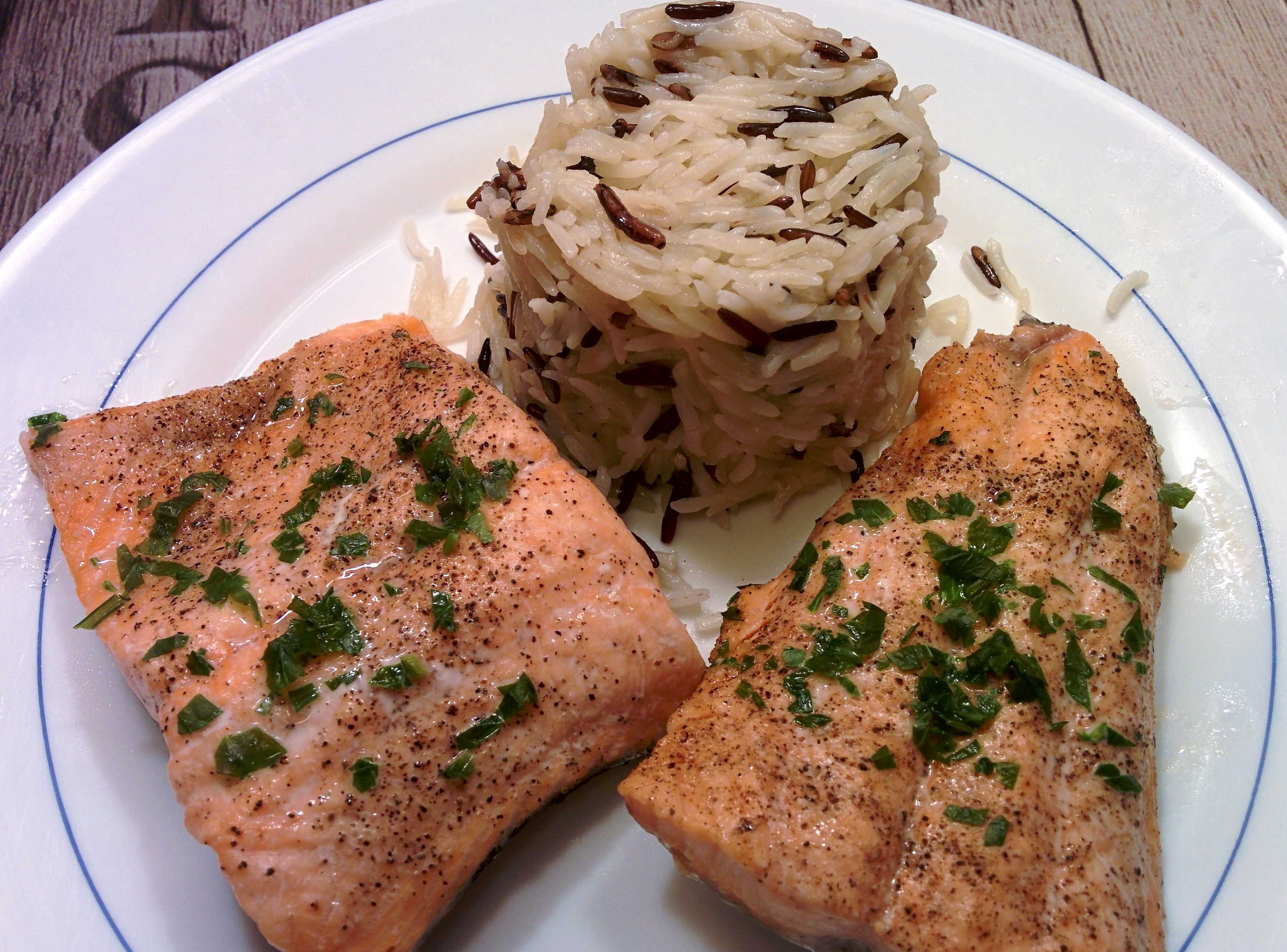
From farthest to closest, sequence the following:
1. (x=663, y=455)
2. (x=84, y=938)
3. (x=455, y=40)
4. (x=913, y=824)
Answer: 1. (x=455, y=40)
2. (x=663, y=455)
3. (x=84, y=938)
4. (x=913, y=824)

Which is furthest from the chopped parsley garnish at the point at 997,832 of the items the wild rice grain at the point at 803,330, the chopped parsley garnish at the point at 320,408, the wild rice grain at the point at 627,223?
the chopped parsley garnish at the point at 320,408

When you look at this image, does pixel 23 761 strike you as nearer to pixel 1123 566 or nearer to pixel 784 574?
pixel 784 574

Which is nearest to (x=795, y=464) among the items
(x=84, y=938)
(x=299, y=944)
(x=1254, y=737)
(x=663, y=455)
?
(x=663, y=455)

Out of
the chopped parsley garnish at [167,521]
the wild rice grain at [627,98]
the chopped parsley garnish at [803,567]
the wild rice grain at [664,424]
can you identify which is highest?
the wild rice grain at [627,98]

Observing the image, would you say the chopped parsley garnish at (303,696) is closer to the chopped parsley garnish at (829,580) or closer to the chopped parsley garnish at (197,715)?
the chopped parsley garnish at (197,715)

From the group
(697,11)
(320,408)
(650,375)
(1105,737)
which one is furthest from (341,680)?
(697,11)

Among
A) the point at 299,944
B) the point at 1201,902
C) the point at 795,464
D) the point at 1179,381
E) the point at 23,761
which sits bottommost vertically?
the point at 1201,902
